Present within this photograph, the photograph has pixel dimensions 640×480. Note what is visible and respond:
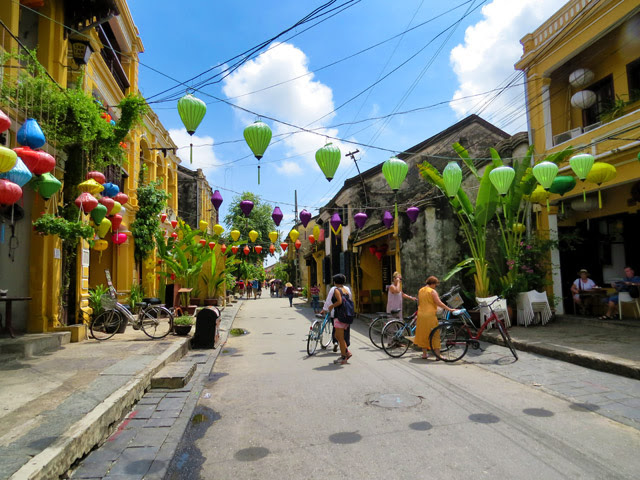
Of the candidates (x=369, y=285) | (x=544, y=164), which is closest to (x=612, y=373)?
(x=544, y=164)

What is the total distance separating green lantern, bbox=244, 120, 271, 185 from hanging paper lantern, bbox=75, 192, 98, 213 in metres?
3.90

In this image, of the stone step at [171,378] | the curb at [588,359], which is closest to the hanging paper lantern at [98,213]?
the stone step at [171,378]

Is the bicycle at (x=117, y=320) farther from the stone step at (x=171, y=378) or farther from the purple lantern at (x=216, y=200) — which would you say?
the stone step at (x=171, y=378)

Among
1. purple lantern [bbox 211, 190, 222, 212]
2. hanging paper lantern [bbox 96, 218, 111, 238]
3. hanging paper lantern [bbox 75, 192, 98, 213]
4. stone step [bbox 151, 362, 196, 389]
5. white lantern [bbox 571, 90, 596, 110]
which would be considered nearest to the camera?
stone step [bbox 151, 362, 196, 389]

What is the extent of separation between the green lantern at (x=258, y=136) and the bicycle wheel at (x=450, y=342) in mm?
4498

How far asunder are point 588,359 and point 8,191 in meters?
9.29

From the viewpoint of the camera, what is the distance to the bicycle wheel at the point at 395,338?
8.58 m

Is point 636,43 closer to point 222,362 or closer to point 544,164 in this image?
point 544,164

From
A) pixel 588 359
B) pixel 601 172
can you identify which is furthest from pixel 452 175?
pixel 588 359

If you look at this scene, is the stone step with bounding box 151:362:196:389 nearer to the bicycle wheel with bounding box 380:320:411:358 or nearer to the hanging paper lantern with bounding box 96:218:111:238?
the bicycle wheel with bounding box 380:320:411:358

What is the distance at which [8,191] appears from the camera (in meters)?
5.76

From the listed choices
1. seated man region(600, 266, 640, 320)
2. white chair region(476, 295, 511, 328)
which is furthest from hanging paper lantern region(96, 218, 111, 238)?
seated man region(600, 266, 640, 320)

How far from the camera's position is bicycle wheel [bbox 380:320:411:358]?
8.58m

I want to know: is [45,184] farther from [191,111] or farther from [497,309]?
[497,309]
